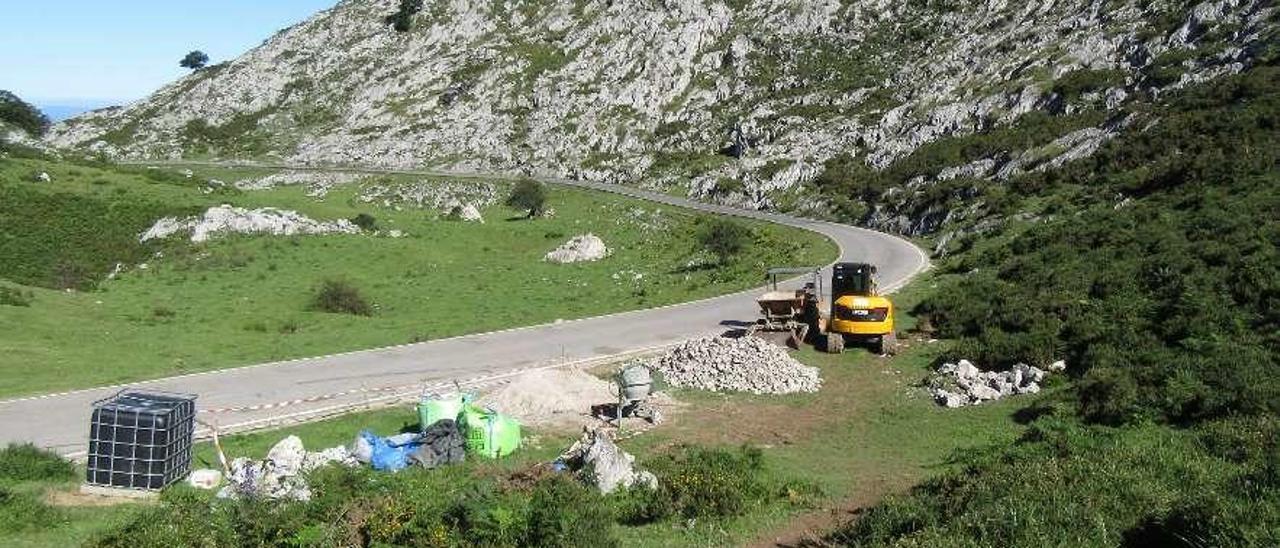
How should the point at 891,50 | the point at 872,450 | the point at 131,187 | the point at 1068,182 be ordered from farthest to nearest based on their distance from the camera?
the point at 891,50 → the point at 131,187 → the point at 1068,182 → the point at 872,450

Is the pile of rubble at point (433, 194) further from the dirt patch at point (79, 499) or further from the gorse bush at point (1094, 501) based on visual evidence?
the gorse bush at point (1094, 501)

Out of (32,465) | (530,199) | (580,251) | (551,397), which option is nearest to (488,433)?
(551,397)

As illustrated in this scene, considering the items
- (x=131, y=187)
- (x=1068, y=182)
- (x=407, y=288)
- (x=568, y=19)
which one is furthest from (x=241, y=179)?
(x=1068, y=182)

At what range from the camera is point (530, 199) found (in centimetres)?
7462

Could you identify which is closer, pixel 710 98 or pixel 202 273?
pixel 202 273

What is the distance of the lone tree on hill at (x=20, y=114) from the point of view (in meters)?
109

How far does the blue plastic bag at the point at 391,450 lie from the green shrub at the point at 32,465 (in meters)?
5.70

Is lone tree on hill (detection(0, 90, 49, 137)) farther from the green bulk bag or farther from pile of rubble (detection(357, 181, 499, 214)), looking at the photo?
the green bulk bag

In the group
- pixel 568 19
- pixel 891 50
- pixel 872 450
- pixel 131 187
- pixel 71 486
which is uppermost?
pixel 568 19

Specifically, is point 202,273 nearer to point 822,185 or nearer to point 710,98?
point 822,185

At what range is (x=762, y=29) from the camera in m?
109

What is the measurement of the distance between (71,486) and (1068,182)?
5245cm

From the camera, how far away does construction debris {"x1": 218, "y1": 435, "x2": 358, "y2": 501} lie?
14562 millimetres

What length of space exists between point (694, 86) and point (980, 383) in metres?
87.1
